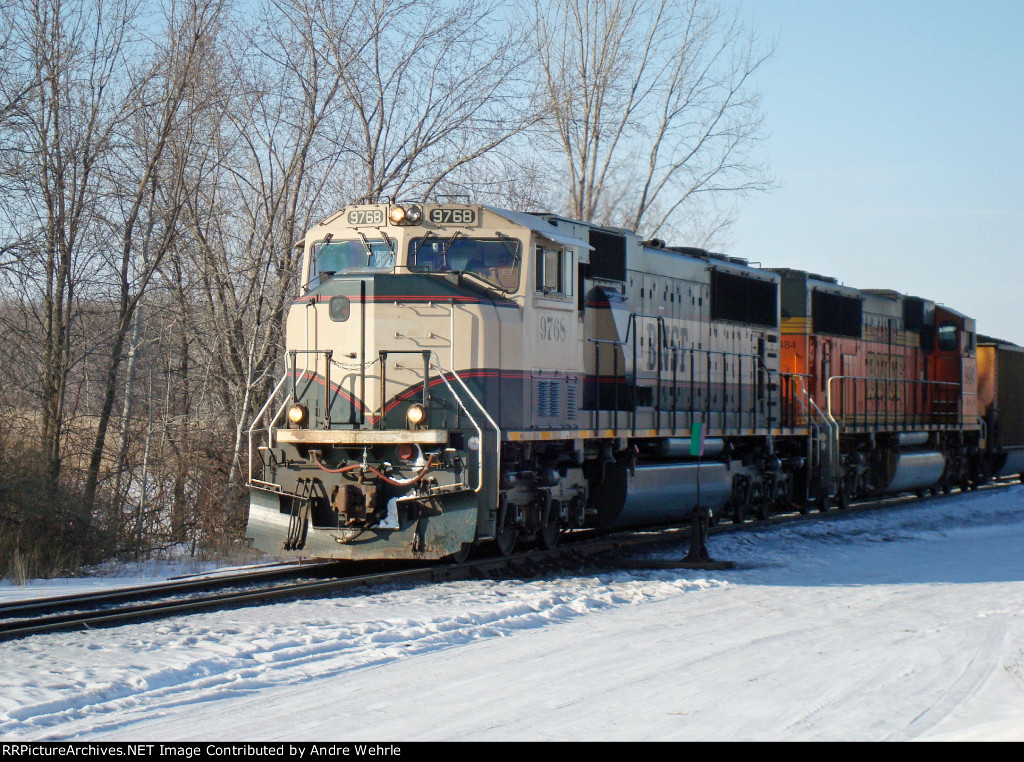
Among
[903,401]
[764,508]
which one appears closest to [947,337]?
[903,401]

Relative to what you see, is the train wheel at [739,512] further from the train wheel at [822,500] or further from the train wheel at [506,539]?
the train wheel at [506,539]

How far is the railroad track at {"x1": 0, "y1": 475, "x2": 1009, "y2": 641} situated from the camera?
8227mm

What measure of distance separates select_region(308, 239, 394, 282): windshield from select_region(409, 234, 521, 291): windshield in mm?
319

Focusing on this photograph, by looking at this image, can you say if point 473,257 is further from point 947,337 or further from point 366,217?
point 947,337

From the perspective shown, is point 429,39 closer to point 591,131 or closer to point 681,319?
point 681,319

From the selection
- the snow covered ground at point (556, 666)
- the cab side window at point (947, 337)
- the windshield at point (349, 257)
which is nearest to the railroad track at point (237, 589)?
the snow covered ground at point (556, 666)

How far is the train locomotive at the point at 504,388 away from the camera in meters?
10.3

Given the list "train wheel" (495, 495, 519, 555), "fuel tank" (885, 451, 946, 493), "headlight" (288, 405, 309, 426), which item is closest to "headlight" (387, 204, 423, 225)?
A: "headlight" (288, 405, 309, 426)

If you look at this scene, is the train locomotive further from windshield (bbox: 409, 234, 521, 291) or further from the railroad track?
the railroad track

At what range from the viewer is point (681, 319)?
15.0 m

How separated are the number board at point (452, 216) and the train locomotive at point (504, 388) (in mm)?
17

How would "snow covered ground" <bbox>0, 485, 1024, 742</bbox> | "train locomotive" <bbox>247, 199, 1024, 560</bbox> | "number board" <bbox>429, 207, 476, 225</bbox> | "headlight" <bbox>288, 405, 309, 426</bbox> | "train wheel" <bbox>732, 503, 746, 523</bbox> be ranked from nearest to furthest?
"snow covered ground" <bbox>0, 485, 1024, 742</bbox>
"train locomotive" <bbox>247, 199, 1024, 560</bbox>
"headlight" <bbox>288, 405, 309, 426</bbox>
"number board" <bbox>429, 207, 476, 225</bbox>
"train wheel" <bbox>732, 503, 746, 523</bbox>

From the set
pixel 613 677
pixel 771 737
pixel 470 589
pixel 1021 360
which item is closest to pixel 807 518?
pixel 470 589

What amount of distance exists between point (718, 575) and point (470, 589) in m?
2.98
